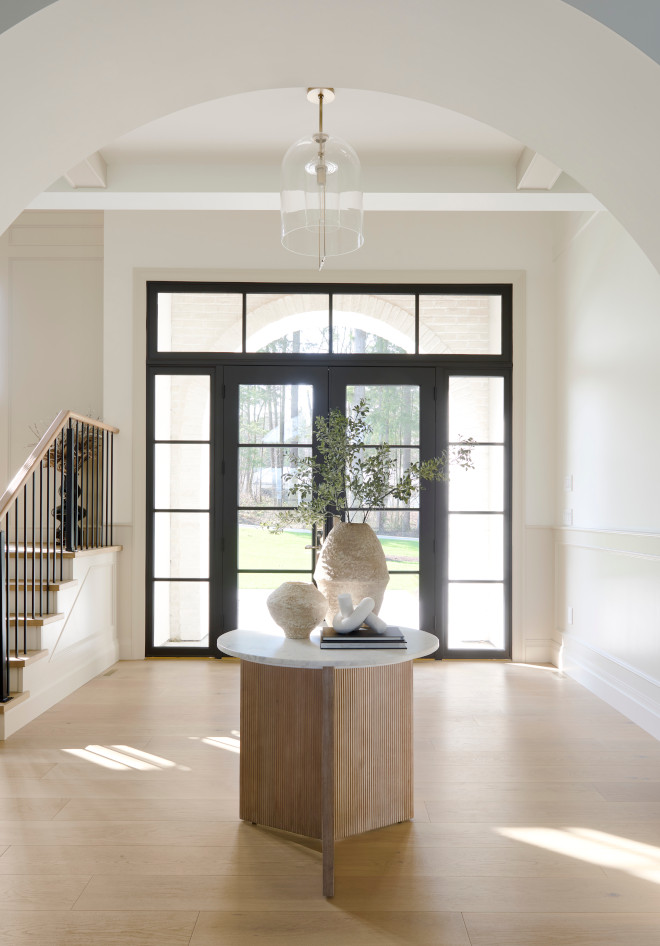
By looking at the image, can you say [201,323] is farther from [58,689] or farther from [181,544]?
[58,689]

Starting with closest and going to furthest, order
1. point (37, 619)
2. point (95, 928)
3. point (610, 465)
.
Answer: point (95, 928) → point (37, 619) → point (610, 465)

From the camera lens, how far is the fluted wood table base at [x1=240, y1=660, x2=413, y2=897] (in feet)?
8.05

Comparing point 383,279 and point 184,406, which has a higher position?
point 383,279

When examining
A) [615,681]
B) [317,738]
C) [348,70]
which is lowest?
[615,681]

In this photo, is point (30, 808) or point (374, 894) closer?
point (374, 894)

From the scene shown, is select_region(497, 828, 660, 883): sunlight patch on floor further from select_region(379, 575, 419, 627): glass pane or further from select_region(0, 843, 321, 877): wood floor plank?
select_region(379, 575, 419, 627): glass pane

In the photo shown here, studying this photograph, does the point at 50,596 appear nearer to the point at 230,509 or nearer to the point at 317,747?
the point at 230,509

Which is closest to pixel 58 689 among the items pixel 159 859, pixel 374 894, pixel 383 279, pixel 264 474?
pixel 264 474

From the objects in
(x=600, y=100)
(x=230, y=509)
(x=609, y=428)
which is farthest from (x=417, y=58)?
(x=230, y=509)

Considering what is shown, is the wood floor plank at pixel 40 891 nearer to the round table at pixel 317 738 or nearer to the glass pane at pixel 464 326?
the round table at pixel 317 738

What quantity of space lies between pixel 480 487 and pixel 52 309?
3668 mm

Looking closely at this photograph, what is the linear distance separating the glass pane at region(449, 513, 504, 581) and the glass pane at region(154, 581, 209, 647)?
1.88 meters

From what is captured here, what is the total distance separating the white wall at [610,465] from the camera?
3.90m

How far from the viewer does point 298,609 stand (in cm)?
256
